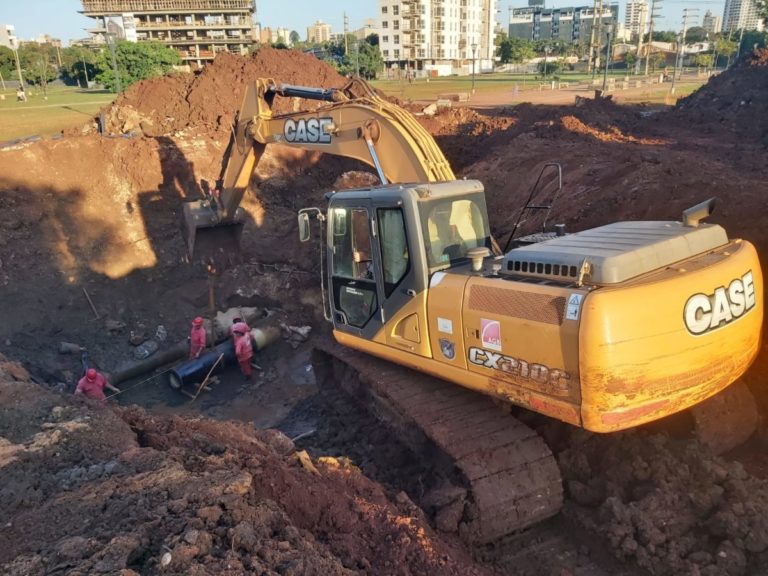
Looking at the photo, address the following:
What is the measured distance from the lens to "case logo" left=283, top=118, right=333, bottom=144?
8164mm

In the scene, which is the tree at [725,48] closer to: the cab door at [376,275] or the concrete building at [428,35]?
the concrete building at [428,35]

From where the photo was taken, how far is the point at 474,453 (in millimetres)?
5117

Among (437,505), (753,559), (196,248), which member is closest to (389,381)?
(437,505)

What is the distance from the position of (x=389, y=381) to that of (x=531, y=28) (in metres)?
168

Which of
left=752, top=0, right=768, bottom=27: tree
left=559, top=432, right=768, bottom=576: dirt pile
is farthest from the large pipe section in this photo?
left=752, top=0, right=768, bottom=27: tree

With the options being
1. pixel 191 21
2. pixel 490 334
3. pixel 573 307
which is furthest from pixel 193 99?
pixel 191 21

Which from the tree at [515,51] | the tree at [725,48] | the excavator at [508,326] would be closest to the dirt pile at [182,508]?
the excavator at [508,326]

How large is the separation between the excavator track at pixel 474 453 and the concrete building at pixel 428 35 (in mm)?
A: 73159

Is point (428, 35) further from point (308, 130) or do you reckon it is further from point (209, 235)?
point (308, 130)

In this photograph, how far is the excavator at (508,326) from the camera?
434cm

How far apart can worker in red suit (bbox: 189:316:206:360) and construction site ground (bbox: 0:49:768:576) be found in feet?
2.67

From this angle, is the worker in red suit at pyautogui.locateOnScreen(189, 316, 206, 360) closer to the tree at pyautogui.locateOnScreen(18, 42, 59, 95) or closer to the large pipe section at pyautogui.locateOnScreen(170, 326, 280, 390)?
the large pipe section at pyautogui.locateOnScreen(170, 326, 280, 390)

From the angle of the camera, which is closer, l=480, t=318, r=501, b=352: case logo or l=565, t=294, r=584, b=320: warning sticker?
l=565, t=294, r=584, b=320: warning sticker

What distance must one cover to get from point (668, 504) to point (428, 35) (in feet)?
283
